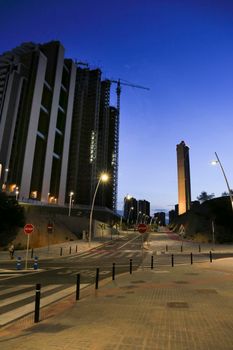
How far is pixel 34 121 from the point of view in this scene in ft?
289

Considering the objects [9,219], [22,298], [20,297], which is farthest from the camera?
[9,219]

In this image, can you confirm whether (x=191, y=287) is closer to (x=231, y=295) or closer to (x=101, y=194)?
(x=231, y=295)

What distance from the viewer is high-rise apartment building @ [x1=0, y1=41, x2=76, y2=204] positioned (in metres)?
84.3

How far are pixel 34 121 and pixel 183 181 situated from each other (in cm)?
10905

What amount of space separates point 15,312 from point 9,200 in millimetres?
34931

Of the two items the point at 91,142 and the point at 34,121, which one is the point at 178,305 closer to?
the point at 34,121

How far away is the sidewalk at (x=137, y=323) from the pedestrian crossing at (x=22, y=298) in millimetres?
732

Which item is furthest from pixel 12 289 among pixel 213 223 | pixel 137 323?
pixel 213 223

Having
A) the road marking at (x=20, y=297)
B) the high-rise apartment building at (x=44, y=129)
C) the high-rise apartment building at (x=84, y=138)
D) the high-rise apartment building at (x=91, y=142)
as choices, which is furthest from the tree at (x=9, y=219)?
the high-rise apartment building at (x=91, y=142)

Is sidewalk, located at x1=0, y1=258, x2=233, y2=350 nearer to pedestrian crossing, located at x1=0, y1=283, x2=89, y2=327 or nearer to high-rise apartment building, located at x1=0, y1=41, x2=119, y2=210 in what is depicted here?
pedestrian crossing, located at x1=0, y1=283, x2=89, y2=327

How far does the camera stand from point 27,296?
11.4m

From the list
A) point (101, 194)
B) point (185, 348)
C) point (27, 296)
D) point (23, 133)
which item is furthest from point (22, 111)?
point (185, 348)

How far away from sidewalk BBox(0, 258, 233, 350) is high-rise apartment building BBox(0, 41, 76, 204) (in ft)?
242

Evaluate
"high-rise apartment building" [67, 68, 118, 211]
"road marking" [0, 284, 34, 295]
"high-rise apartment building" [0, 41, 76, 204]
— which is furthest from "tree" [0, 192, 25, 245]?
"high-rise apartment building" [67, 68, 118, 211]
